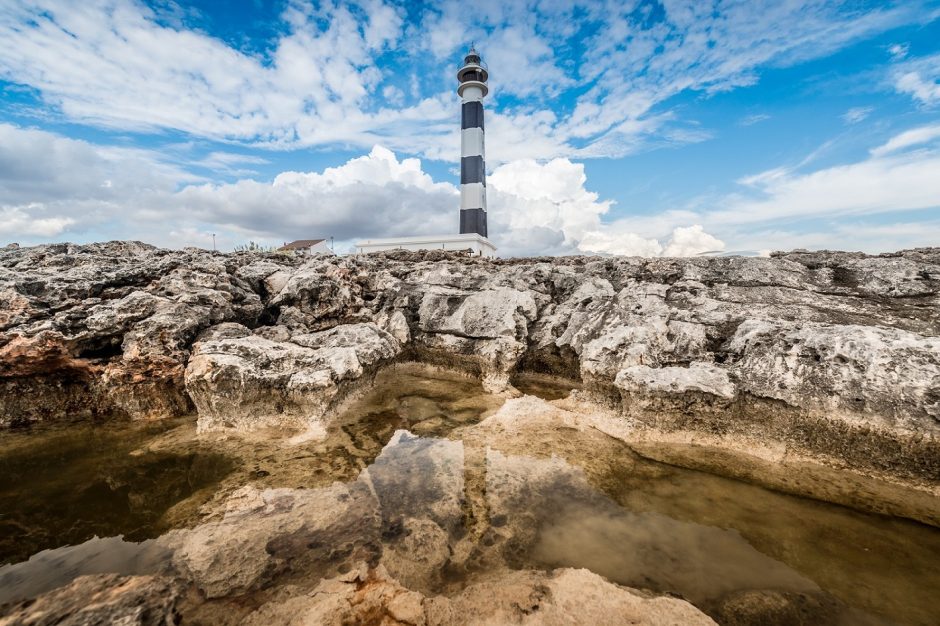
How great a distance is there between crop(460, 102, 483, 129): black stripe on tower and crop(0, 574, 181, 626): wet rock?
43.3 m

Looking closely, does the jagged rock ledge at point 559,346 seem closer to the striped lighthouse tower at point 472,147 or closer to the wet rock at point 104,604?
the wet rock at point 104,604

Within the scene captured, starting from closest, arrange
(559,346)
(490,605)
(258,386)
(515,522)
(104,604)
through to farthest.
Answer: (104,604) → (490,605) → (515,522) → (258,386) → (559,346)

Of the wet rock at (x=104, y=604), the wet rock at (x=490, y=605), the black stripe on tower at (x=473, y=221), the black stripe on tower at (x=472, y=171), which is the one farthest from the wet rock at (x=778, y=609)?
the black stripe on tower at (x=472, y=171)

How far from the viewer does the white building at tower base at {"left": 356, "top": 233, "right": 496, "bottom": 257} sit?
37.5m

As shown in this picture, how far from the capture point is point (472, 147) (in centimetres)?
4088

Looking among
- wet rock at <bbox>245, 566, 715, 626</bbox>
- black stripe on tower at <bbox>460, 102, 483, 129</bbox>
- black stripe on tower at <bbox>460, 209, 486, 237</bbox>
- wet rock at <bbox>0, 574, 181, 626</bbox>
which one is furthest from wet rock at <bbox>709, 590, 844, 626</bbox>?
black stripe on tower at <bbox>460, 102, 483, 129</bbox>

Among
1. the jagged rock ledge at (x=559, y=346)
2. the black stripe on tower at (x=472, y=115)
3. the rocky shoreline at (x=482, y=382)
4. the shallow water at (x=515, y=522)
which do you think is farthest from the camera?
the black stripe on tower at (x=472, y=115)

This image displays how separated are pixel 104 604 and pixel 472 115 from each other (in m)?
44.8

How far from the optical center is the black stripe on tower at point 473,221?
39469 mm

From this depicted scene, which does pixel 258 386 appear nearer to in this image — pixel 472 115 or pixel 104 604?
pixel 104 604

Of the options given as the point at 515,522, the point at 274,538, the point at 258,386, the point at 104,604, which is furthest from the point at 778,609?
the point at 258,386

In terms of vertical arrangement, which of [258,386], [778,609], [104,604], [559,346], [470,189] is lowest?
[778,609]

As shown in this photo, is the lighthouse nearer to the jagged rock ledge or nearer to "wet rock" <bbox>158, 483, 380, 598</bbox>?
the jagged rock ledge

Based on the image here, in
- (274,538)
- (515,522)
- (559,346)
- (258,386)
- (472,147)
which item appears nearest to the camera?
(274,538)
